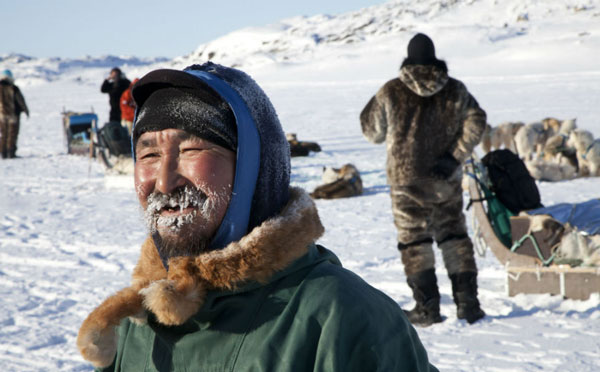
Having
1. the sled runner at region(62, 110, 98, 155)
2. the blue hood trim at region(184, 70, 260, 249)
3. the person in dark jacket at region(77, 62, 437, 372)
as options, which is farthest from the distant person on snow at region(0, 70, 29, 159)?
the blue hood trim at region(184, 70, 260, 249)

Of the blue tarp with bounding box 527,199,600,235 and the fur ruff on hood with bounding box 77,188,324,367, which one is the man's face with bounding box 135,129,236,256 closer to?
the fur ruff on hood with bounding box 77,188,324,367

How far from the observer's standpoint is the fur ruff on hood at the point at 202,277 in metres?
1.10

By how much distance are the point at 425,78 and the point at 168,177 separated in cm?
276

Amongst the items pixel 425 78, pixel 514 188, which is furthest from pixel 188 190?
pixel 514 188

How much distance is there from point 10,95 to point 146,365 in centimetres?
1350

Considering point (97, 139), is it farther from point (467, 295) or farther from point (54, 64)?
point (54, 64)

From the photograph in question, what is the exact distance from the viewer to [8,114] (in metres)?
13.0

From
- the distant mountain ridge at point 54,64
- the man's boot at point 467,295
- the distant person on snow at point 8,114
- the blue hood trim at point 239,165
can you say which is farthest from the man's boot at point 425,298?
the distant mountain ridge at point 54,64

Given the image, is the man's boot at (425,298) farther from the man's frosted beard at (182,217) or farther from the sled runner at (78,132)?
the sled runner at (78,132)

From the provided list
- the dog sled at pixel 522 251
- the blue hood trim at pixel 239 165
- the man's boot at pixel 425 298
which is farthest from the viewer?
the dog sled at pixel 522 251

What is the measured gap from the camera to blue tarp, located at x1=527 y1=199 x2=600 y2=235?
14.4 feet

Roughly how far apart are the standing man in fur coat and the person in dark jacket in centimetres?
266

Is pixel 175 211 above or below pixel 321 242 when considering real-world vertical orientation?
above

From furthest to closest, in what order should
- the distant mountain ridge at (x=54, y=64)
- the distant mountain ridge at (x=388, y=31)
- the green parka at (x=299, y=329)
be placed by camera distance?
the distant mountain ridge at (x=54, y=64) → the distant mountain ridge at (x=388, y=31) → the green parka at (x=299, y=329)
